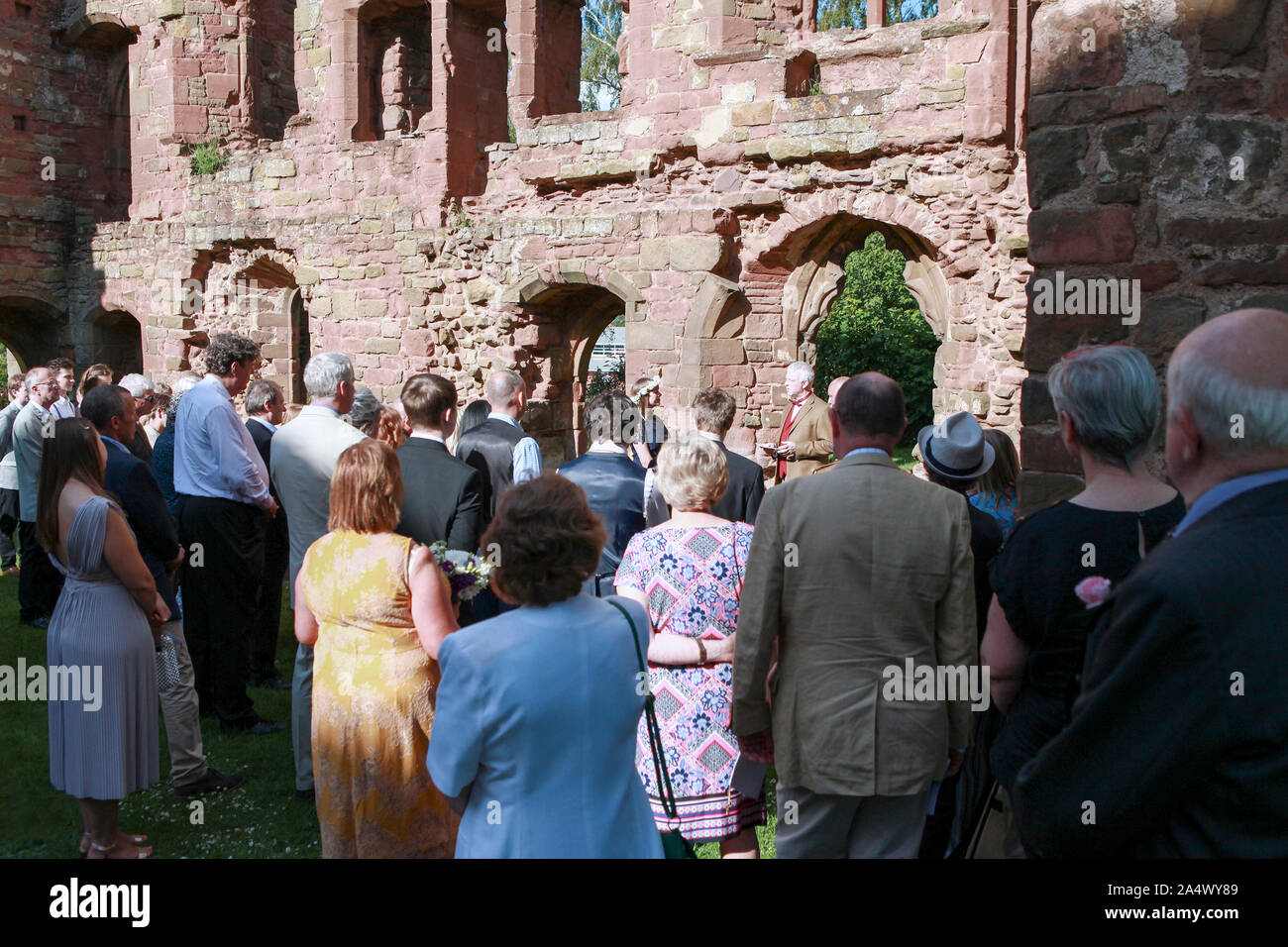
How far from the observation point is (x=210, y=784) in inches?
199

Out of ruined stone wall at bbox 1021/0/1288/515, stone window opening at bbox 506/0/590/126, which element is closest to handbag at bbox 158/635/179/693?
ruined stone wall at bbox 1021/0/1288/515

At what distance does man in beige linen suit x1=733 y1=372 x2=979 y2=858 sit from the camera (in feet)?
10.1

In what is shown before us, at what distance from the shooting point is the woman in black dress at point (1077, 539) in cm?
254

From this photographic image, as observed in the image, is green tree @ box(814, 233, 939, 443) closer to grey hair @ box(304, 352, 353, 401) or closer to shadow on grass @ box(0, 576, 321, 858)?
grey hair @ box(304, 352, 353, 401)

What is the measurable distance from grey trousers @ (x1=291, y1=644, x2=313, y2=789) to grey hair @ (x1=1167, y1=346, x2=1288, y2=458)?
151 inches

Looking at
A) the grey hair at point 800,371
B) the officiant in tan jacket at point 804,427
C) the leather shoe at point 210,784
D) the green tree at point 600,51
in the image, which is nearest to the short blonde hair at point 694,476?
the leather shoe at point 210,784

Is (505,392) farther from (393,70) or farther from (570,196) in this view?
(393,70)

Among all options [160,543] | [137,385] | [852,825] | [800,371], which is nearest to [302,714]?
[160,543]

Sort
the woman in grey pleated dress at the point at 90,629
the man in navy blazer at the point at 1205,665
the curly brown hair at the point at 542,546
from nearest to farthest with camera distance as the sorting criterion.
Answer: the man in navy blazer at the point at 1205,665, the curly brown hair at the point at 542,546, the woman in grey pleated dress at the point at 90,629

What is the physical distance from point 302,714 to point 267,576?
2008 mm

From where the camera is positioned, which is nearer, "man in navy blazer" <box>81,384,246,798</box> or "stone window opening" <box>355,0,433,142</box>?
"man in navy blazer" <box>81,384,246,798</box>

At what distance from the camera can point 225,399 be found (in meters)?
5.77

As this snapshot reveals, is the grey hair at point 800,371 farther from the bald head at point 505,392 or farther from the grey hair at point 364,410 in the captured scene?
the grey hair at point 364,410
